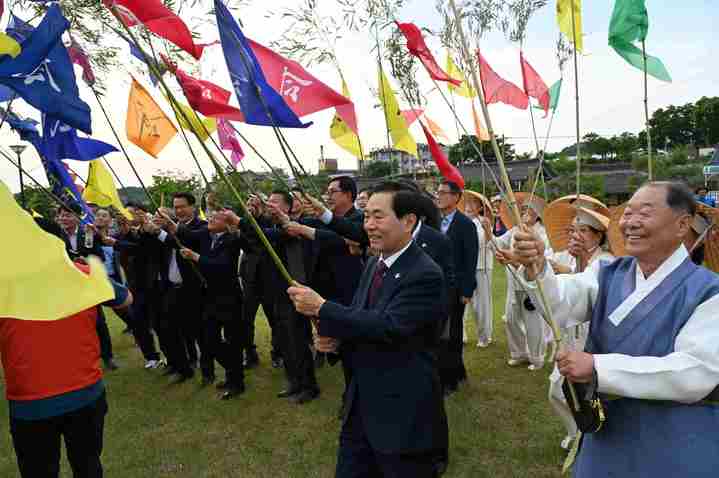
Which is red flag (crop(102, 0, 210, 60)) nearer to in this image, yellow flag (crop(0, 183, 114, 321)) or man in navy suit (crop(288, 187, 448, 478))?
man in navy suit (crop(288, 187, 448, 478))

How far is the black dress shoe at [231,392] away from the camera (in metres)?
5.52

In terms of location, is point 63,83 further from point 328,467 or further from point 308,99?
point 328,467

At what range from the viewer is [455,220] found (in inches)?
219

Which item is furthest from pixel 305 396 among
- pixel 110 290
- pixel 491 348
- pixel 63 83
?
pixel 110 290

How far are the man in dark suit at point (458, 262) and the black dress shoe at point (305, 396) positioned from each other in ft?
4.39

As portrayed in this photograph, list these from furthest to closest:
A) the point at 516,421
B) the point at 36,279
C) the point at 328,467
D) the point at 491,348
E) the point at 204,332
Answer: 1. the point at 491,348
2. the point at 204,332
3. the point at 516,421
4. the point at 328,467
5. the point at 36,279

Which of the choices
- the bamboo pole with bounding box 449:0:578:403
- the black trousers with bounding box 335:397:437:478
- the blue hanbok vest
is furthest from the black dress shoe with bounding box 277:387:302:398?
the bamboo pole with bounding box 449:0:578:403

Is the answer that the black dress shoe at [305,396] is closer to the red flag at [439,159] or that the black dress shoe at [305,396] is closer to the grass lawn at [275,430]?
the grass lawn at [275,430]

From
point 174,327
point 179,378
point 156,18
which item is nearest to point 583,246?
point 156,18

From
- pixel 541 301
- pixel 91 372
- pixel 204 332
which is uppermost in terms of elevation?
pixel 541 301

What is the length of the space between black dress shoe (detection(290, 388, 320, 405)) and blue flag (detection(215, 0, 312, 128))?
10.4 ft

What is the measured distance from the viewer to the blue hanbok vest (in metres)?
1.86

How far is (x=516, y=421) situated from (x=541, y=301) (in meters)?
2.95

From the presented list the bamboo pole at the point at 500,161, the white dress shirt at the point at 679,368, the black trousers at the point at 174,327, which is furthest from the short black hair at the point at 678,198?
the black trousers at the point at 174,327
